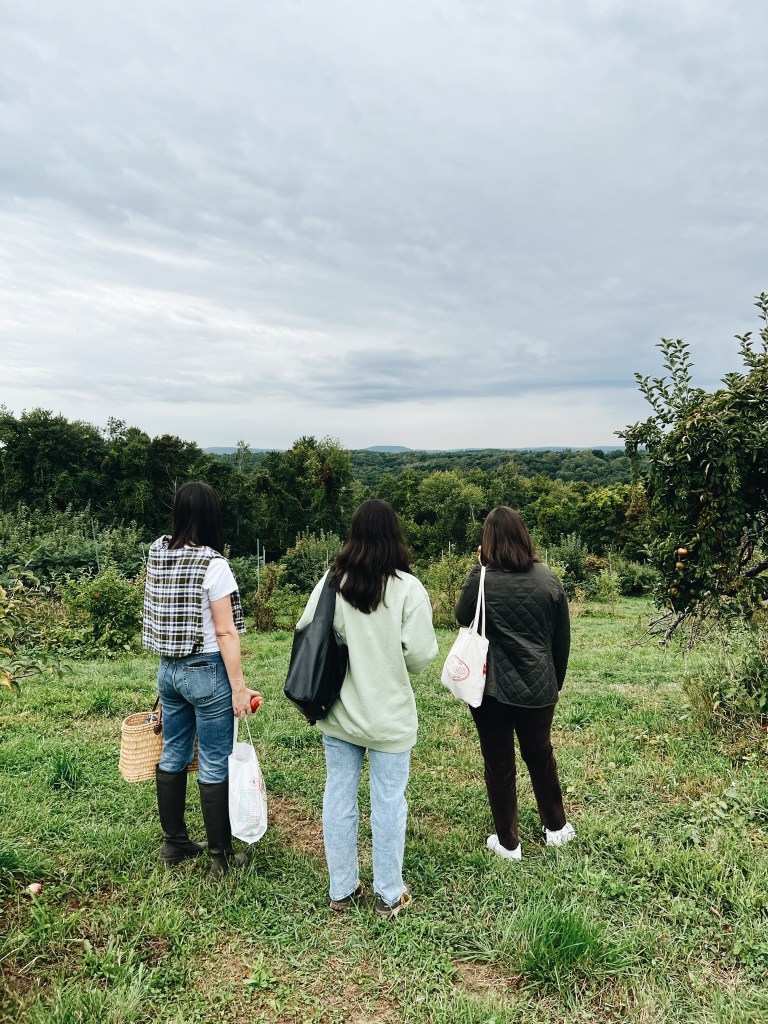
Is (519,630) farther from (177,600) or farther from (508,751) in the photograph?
(177,600)

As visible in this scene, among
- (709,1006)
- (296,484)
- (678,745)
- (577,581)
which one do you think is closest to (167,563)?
(709,1006)

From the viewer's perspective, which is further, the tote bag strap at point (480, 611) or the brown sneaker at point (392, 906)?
the tote bag strap at point (480, 611)

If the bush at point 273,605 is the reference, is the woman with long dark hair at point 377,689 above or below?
above

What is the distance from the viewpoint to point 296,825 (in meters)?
3.75

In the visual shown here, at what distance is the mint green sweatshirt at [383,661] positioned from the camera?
2758 millimetres

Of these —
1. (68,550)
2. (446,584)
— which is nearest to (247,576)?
(68,550)

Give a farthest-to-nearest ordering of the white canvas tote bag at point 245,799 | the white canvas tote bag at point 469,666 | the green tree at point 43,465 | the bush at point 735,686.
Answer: the green tree at point 43,465 → the bush at point 735,686 → the white canvas tote bag at point 469,666 → the white canvas tote bag at point 245,799

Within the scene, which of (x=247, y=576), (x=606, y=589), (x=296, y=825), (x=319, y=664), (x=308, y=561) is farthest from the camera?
(x=308, y=561)

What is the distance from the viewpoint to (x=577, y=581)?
64.2 feet

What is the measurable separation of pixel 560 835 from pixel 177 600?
99.4 inches

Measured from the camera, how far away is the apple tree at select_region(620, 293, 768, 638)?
12.3 feet

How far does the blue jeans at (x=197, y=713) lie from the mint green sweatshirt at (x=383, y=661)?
65 centimetres

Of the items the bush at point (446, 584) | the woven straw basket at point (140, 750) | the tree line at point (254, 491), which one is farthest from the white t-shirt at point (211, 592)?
the tree line at point (254, 491)

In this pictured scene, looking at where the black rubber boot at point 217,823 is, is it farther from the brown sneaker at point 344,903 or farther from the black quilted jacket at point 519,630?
the black quilted jacket at point 519,630
